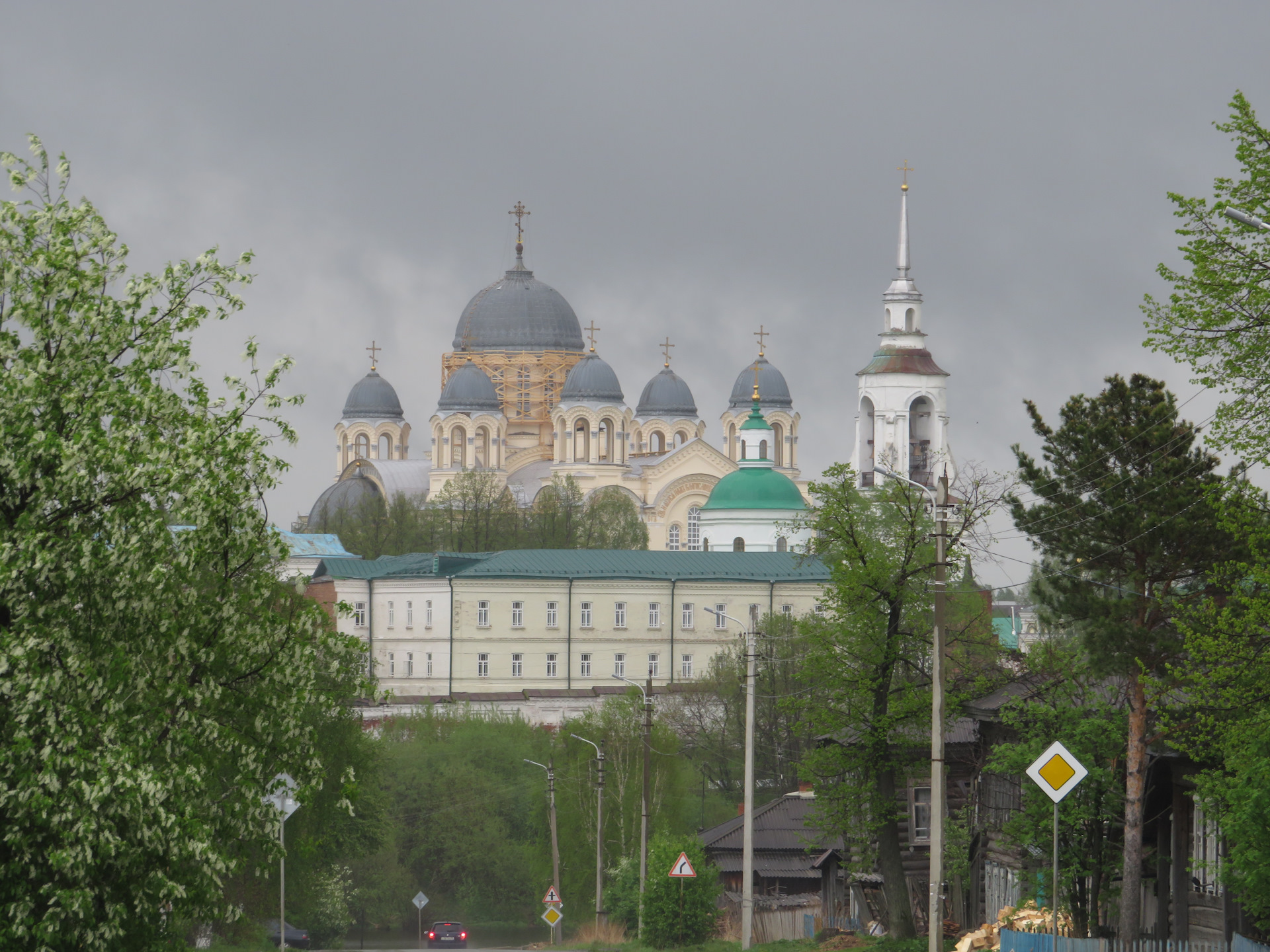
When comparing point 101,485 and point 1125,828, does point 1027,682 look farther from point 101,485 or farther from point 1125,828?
point 101,485

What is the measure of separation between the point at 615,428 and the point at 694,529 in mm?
9148

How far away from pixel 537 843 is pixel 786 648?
1475cm

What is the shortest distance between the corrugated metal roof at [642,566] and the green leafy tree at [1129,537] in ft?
178

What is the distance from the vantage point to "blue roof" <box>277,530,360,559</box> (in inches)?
3465

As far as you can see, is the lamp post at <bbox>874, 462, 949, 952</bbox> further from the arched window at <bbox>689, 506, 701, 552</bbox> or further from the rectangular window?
the arched window at <bbox>689, 506, 701, 552</bbox>

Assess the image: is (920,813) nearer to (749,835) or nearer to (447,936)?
(749,835)

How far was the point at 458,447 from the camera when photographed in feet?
404

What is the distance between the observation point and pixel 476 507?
103625mm

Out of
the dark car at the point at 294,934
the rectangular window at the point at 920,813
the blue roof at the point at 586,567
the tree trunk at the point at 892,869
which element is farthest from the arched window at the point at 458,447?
the tree trunk at the point at 892,869

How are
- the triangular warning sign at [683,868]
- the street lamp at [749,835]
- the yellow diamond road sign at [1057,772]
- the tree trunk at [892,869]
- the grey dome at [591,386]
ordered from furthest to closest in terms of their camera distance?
the grey dome at [591,386] < the triangular warning sign at [683,868] < the street lamp at [749,835] < the tree trunk at [892,869] < the yellow diamond road sign at [1057,772]

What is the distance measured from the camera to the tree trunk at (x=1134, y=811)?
22594mm

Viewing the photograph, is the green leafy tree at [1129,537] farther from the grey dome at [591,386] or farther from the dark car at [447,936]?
the grey dome at [591,386]

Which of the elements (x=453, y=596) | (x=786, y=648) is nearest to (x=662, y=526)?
(x=453, y=596)

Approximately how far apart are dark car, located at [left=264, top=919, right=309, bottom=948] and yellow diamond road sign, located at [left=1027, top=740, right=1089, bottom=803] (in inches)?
1147
